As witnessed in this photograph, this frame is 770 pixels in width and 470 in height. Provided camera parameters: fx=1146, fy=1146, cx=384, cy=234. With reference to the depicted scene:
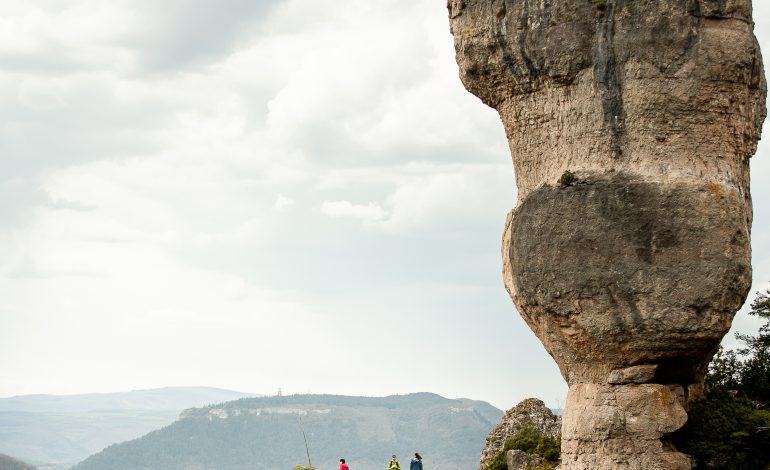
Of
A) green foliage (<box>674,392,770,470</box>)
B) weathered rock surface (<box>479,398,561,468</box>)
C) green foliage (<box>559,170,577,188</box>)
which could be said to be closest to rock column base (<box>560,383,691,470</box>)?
green foliage (<box>674,392,770,470</box>)

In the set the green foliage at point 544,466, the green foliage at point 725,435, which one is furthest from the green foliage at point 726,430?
the green foliage at point 544,466

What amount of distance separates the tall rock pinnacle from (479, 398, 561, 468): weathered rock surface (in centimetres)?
1039

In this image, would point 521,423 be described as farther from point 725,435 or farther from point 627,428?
point 627,428

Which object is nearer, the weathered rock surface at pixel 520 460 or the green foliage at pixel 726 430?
the green foliage at pixel 726 430

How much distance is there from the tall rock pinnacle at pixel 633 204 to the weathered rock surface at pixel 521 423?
10.4 metres

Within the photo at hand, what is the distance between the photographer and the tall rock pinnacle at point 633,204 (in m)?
24.4

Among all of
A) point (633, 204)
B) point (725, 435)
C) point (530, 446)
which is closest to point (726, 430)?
point (725, 435)

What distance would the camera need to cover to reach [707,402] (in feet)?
88.4

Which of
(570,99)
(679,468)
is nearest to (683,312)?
(679,468)

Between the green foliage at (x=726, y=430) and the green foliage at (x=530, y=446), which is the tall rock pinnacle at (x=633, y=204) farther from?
the green foliage at (x=530, y=446)

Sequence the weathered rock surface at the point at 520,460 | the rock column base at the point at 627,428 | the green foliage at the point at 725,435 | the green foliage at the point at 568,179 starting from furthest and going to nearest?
1. the weathered rock surface at the point at 520,460
2. the green foliage at the point at 725,435
3. the green foliage at the point at 568,179
4. the rock column base at the point at 627,428

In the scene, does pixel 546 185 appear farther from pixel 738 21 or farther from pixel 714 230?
pixel 738 21

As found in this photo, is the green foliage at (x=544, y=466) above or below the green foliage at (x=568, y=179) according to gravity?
below

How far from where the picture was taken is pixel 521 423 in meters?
36.8
